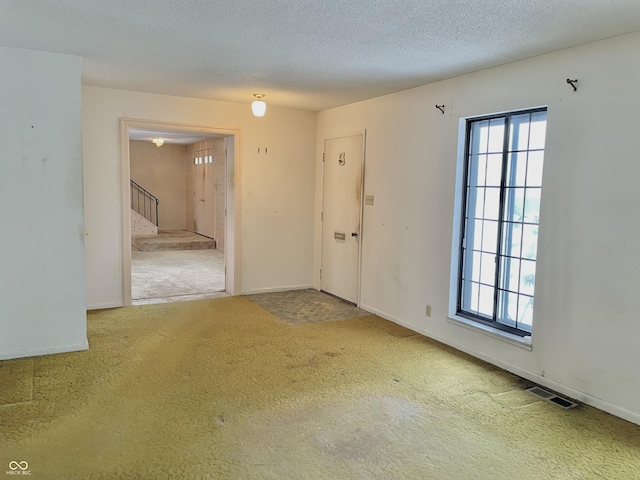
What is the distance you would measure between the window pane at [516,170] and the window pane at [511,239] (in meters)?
0.34

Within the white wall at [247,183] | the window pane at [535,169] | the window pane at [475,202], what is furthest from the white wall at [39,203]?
the window pane at [535,169]

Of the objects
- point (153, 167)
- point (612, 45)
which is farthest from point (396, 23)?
point (153, 167)

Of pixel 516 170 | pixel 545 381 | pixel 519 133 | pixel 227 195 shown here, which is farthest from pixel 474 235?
pixel 227 195

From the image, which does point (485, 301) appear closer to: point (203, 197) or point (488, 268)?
point (488, 268)

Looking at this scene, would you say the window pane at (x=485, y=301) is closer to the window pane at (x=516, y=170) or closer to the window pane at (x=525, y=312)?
the window pane at (x=525, y=312)

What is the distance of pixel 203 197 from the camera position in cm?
1159

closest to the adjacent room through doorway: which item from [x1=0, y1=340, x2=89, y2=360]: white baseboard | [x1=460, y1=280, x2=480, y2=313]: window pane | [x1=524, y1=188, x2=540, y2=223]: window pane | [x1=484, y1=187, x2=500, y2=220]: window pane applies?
[x1=0, y1=340, x2=89, y2=360]: white baseboard

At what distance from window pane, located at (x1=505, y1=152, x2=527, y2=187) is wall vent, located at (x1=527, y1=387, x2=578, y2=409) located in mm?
1558

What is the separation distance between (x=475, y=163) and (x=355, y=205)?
5.81 feet

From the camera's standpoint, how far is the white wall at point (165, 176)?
12016 mm

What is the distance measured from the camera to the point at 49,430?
2648 mm

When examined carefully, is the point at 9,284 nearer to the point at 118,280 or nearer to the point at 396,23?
the point at 118,280

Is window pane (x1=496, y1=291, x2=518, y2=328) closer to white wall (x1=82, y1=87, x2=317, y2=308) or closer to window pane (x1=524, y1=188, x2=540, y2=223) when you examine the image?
window pane (x1=524, y1=188, x2=540, y2=223)

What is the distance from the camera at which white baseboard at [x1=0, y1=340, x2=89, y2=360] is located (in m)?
3.71
